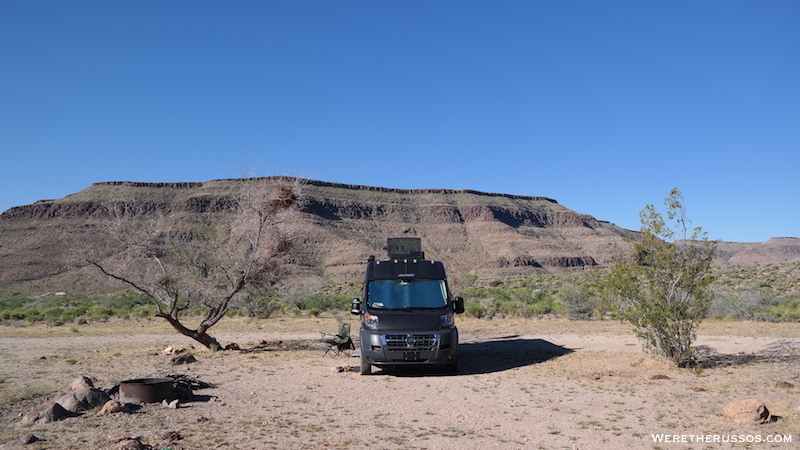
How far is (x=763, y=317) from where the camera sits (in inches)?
873

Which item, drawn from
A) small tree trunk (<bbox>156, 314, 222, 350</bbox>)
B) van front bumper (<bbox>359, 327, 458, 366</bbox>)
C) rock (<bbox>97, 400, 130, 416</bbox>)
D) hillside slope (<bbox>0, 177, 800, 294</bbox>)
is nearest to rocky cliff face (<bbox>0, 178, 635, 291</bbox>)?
hillside slope (<bbox>0, 177, 800, 294</bbox>)

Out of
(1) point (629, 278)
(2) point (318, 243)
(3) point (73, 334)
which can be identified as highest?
(2) point (318, 243)

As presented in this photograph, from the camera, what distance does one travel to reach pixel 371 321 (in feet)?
38.3

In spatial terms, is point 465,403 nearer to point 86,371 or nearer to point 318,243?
point 86,371

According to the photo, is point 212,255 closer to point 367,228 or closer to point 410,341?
point 410,341

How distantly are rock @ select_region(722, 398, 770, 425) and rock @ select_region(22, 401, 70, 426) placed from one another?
9.23 meters

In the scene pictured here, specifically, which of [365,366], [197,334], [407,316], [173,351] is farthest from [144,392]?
[173,351]

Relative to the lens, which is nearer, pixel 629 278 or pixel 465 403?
pixel 465 403

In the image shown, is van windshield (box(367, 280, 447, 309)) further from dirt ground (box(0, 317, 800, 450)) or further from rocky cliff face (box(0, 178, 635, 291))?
rocky cliff face (box(0, 178, 635, 291))

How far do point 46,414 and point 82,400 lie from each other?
605mm

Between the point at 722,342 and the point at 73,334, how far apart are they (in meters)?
22.9

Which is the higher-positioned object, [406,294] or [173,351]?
[406,294]

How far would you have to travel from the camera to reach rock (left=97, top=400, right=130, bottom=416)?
26.1 ft

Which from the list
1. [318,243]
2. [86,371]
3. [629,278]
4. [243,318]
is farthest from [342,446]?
[318,243]
